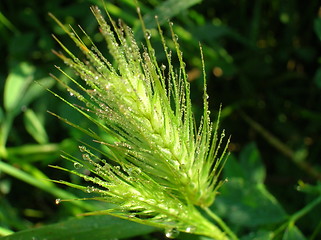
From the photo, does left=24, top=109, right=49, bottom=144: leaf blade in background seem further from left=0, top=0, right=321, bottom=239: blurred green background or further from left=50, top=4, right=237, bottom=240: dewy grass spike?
left=50, top=4, right=237, bottom=240: dewy grass spike

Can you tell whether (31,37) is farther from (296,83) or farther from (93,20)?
A: (296,83)

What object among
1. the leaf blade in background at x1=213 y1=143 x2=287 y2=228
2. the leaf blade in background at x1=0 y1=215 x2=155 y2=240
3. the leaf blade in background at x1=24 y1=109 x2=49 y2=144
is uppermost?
the leaf blade in background at x1=24 y1=109 x2=49 y2=144

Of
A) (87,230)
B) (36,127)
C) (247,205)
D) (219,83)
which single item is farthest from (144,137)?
(219,83)

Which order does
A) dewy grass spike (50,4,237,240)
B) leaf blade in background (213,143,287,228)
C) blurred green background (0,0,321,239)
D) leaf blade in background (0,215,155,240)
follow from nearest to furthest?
dewy grass spike (50,4,237,240) < leaf blade in background (0,215,155,240) < leaf blade in background (213,143,287,228) < blurred green background (0,0,321,239)

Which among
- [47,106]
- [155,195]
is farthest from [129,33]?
[47,106]

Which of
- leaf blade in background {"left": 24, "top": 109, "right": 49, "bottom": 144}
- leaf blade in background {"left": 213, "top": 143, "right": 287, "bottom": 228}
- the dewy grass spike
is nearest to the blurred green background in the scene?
leaf blade in background {"left": 24, "top": 109, "right": 49, "bottom": 144}
